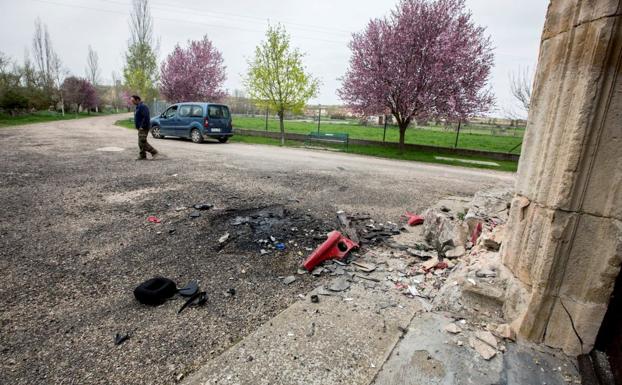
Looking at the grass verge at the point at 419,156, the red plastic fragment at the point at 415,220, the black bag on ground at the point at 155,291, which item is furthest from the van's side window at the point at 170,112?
the black bag on ground at the point at 155,291

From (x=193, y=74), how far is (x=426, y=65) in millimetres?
19395

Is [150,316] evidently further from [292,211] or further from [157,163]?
[157,163]

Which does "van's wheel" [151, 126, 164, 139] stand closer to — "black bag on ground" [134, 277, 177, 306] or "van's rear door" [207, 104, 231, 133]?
"van's rear door" [207, 104, 231, 133]

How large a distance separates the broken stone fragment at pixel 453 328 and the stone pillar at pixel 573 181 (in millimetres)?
404

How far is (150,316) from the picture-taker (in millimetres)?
2744

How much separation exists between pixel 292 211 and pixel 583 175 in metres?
4.05

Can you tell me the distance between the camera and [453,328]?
2449 millimetres

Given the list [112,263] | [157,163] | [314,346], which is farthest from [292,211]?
[157,163]

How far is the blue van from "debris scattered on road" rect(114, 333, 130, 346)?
1397 cm

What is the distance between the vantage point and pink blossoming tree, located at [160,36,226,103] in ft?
86.7

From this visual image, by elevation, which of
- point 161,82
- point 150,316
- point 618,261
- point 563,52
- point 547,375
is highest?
point 161,82

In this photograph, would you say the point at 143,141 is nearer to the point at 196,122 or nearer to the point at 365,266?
the point at 196,122

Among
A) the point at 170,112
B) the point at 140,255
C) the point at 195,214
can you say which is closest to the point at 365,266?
the point at 140,255

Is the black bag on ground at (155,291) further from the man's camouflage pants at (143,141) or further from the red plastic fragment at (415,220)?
the man's camouflage pants at (143,141)
